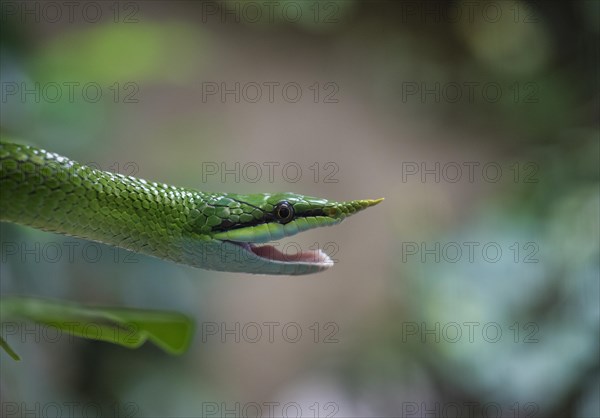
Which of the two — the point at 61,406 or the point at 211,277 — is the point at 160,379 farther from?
the point at 61,406

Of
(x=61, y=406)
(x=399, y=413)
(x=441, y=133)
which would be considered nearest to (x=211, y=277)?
(x=61, y=406)

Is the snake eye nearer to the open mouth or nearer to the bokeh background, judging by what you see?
the open mouth

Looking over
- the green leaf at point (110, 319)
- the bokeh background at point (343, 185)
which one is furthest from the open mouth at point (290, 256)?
the bokeh background at point (343, 185)

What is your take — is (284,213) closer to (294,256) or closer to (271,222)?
(271,222)

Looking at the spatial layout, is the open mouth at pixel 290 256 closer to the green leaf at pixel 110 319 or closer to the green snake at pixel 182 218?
the green snake at pixel 182 218

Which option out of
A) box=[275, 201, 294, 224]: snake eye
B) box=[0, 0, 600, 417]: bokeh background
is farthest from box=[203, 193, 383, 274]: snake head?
box=[0, 0, 600, 417]: bokeh background
